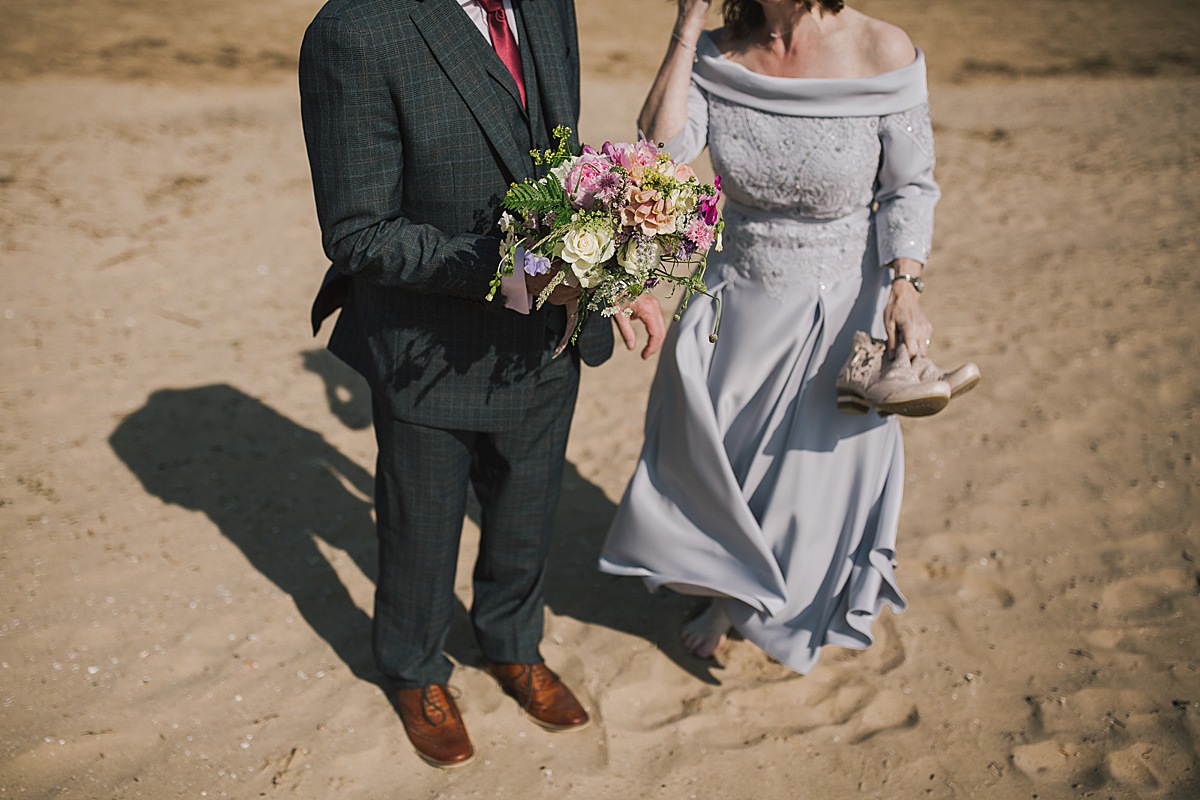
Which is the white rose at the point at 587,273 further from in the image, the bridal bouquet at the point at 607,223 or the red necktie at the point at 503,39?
the red necktie at the point at 503,39

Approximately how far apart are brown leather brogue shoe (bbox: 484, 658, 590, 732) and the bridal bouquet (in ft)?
5.03

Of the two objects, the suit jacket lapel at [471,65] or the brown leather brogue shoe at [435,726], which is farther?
the brown leather brogue shoe at [435,726]

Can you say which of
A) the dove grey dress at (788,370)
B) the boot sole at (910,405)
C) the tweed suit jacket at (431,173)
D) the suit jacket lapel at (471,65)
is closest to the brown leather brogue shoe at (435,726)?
the dove grey dress at (788,370)

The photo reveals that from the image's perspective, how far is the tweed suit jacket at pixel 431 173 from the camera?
239cm

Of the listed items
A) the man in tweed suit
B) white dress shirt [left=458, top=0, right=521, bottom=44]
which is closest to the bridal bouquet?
the man in tweed suit

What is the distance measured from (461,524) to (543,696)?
73cm

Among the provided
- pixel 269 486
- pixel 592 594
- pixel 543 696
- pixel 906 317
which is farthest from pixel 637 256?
pixel 269 486

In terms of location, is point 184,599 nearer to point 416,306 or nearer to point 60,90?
point 416,306

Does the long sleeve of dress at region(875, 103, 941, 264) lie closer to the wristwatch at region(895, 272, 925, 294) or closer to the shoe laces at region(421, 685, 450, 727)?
the wristwatch at region(895, 272, 925, 294)

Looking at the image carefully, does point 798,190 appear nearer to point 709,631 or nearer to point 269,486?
point 709,631

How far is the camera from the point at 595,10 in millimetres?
14000

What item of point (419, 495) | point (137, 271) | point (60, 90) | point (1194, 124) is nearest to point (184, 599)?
point (419, 495)

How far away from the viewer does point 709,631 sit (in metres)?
3.71

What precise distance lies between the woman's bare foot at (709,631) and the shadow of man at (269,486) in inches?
44.8
